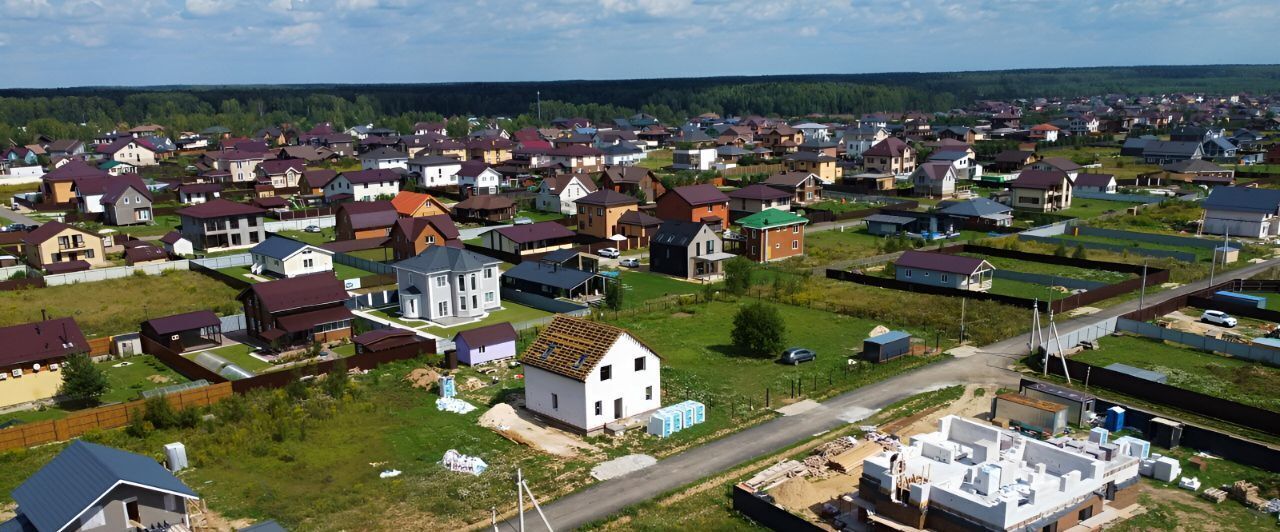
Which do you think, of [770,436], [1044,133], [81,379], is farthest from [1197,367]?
[1044,133]

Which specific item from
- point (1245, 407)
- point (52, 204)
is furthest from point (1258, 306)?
point (52, 204)

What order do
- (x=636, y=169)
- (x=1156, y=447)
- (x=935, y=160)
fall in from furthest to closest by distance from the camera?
(x=935, y=160), (x=636, y=169), (x=1156, y=447)

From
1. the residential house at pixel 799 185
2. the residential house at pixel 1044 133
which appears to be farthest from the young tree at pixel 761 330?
the residential house at pixel 1044 133

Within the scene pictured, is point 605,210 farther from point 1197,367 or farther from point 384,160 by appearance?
point 384,160

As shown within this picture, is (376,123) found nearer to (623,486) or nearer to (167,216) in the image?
(167,216)

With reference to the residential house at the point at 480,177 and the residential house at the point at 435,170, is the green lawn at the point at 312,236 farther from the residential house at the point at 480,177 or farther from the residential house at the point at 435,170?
the residential house at the point at 435,170

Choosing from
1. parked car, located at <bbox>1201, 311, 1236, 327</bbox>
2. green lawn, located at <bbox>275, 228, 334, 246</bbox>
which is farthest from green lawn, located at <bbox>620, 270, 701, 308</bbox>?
green lawn, located at <bbox>275, 228, 334, 246</bbox>
